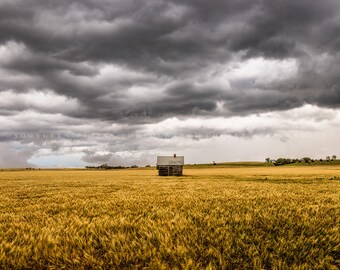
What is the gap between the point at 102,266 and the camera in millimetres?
3305

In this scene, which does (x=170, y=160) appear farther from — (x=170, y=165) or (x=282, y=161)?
(x=282, y=161)

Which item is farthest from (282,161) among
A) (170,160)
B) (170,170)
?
(170,170)

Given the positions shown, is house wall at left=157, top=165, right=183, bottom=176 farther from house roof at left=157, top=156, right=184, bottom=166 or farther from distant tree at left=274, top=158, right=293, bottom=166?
distant tree at left=274, top=158, right=293, bottom=166

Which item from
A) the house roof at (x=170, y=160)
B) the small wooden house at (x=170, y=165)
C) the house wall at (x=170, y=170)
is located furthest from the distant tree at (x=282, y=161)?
the house wall at (x=170, y=170)

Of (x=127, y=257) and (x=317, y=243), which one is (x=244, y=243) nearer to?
(x=317, y=243)

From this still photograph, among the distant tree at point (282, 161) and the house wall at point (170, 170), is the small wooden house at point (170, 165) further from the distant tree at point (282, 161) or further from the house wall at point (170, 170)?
the distant tree at point (282, 161)

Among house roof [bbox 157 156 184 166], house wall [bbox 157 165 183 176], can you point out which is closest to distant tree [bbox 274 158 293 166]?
house roof [bbox 157 156 184 166]

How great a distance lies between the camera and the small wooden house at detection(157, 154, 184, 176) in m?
76.2

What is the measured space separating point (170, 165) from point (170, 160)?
2.33 metres

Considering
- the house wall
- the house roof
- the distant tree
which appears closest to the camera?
the house wall

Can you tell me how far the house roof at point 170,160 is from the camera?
78.5m

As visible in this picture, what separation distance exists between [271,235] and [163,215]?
242cm

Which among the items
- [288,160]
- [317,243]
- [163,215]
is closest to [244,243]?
[317,243]

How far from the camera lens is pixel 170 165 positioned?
254 feet
